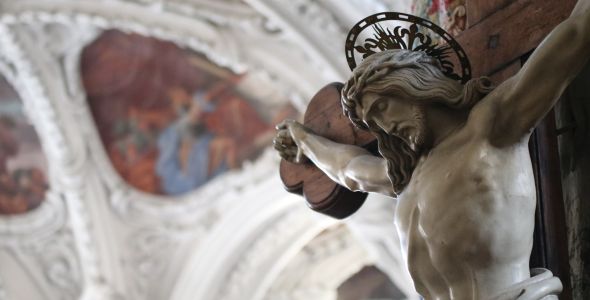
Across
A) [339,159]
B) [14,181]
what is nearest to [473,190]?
[339,159]

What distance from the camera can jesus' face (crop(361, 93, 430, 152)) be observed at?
2.39m

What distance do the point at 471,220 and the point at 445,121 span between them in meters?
0.23

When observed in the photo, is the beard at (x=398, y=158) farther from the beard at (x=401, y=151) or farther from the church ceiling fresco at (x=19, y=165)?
the church ceiling fresco at (x=19, y=165)

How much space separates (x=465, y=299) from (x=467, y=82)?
1.33 feet

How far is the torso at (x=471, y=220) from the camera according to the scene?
89.1 inches

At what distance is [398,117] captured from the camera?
7.87ft

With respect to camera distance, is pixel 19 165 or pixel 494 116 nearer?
pixel 494 116

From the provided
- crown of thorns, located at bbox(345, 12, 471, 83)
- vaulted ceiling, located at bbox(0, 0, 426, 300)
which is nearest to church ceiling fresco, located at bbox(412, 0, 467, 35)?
crown of thorns, located at bbox(345, 12, 471, 83)

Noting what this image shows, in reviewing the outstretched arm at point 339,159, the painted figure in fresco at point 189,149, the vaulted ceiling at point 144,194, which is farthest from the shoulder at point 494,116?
the painted figure in fresco at point 189,149

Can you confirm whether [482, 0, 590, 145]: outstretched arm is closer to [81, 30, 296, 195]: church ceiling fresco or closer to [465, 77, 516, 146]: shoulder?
[465, 77, 516, 146]: shoulder

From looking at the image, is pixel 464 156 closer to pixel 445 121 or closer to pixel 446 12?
pixel 445 121

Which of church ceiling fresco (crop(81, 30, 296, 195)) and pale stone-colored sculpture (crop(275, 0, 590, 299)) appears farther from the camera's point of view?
church ceiling fresco (crop(81, 30, 296, 195))

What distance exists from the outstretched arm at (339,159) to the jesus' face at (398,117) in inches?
9.6

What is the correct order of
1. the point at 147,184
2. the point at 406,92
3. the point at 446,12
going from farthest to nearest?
the point at 147,184 → the point at 446,12 → the point at 406,92
